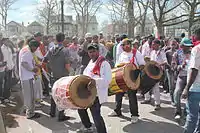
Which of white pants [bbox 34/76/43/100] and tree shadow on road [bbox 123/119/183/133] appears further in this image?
white pants [bbox 34/76/43/100]

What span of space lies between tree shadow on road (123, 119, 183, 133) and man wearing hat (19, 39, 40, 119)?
2.29 meters

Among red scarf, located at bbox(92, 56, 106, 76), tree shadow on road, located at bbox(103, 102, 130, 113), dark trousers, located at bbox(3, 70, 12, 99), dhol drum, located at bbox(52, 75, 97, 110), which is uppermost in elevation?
red scarf, located at bbox(92, 56, 106, 76)

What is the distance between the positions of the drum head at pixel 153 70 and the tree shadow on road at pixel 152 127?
3.56ft

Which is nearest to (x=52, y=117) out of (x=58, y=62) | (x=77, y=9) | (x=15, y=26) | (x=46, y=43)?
(x=58, y=62)

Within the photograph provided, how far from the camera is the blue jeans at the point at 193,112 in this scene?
4.85m

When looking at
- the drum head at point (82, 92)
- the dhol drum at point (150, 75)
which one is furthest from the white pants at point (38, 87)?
the drum head at point (82, 92)

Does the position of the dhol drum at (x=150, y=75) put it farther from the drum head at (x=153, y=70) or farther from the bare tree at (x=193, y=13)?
the bare tree at (x=193, y=13)

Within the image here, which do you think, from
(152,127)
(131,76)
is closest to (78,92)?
(131,76)

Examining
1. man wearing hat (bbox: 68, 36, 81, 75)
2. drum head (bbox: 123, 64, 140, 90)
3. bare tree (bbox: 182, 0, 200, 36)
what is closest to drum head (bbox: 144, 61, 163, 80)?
drum head (bbox: 123, 64, 140, 90)

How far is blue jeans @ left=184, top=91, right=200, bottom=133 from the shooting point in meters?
4.85

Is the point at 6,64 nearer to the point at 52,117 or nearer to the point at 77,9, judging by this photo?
the point at 52,117

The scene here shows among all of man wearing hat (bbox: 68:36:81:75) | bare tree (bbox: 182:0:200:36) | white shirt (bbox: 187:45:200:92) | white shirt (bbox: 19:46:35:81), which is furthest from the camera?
bare tree (bbox: 182:0:200:36)

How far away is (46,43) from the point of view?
35.6 ft

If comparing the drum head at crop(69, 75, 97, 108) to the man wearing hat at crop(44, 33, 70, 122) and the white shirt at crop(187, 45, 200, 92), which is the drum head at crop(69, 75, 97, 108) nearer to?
the white shirt at crop(187, 45, 200, 92)
